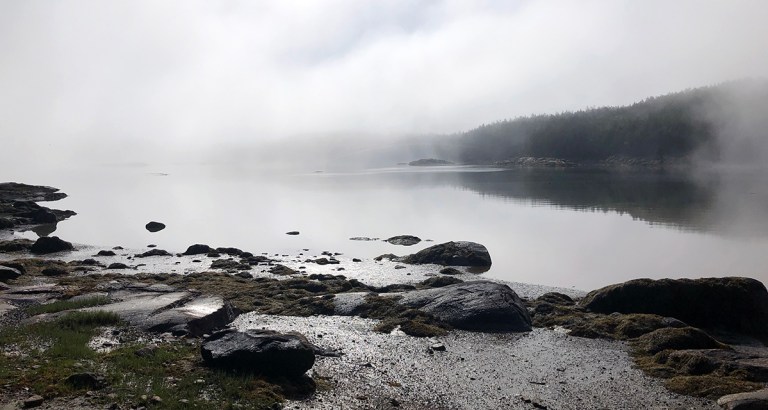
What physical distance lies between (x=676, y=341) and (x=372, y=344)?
9.38 meters

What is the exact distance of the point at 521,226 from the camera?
5262cm

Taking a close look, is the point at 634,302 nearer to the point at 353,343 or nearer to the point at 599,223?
the point at 353,343

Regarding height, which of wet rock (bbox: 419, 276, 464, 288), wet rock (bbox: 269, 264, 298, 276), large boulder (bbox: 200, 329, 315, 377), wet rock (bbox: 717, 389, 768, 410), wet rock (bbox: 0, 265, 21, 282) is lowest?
wet rock (bbox: 269, 264, 298, 276)

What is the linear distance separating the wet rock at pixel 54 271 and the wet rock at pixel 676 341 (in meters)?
27.9

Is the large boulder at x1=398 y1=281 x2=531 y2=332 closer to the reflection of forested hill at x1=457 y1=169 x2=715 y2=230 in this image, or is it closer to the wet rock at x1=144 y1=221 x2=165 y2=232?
the reflection of forested hill at x1=457 y1=169 x2=715 y2=230

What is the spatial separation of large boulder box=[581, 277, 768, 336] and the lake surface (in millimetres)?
7166

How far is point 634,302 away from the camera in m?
20.8

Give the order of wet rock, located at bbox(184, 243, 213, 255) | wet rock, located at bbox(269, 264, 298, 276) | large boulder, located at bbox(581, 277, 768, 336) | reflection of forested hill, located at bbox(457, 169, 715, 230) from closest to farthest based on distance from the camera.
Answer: large boulder, located at bbox(581, 277, 768, 336), wet rock, located at bbox(269, 264, 298, 276), wet rock, located at bbox(184, 243, 213, 255), reflection of forested hill, located at bbox(457, 169, 715, 230)

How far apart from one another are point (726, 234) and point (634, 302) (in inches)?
1118

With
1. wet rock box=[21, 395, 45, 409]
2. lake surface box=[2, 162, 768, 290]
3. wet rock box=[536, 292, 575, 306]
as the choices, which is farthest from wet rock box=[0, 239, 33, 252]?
wet rock box=[536, 292, 575, 306]

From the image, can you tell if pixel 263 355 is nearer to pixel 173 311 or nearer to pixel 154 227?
pixel 173 311

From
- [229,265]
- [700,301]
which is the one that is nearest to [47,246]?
[229,265]

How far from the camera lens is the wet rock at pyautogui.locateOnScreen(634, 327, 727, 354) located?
16.2 meters

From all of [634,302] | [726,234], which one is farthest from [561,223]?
[634,302]
